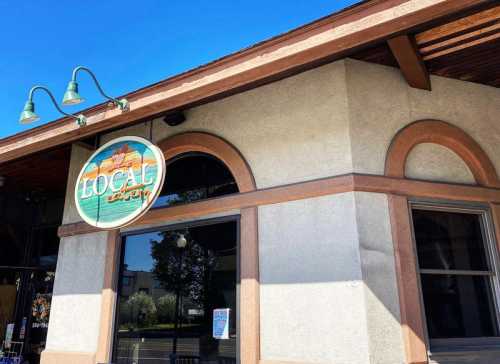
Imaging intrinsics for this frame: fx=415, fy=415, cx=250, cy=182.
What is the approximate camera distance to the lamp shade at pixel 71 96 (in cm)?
446

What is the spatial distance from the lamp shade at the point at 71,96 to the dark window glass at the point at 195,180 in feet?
5.44

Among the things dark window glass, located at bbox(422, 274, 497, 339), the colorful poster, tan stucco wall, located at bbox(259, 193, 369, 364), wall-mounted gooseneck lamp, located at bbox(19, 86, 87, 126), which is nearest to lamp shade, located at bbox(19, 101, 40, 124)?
wall-mounted gooseneck lamp, located at bbox(19, 86, 87, 126)

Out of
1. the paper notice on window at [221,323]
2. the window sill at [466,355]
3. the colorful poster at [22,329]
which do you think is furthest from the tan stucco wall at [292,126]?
the colorful poster at [22,329]

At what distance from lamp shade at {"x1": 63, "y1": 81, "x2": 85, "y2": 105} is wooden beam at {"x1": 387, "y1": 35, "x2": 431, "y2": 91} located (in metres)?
3.33

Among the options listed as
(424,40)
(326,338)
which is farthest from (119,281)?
(424,40)

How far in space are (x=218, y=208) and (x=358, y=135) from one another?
1.87 meters

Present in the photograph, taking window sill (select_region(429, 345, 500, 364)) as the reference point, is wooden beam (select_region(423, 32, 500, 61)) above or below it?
above

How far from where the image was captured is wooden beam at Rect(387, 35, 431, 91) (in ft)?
13.9

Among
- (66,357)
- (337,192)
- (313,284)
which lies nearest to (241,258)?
(313,284)

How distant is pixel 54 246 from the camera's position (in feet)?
30.0

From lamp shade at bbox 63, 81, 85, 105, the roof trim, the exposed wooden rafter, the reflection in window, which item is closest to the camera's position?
the roof trim

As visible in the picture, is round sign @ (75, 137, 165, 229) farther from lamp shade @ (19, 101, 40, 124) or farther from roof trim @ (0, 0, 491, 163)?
lamp shade @ (19, 101, 40, 124)

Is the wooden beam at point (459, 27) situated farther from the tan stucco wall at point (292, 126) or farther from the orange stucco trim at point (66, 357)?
the orange stucco trim at point (66, 357)

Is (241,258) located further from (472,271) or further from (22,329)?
(22,329)
